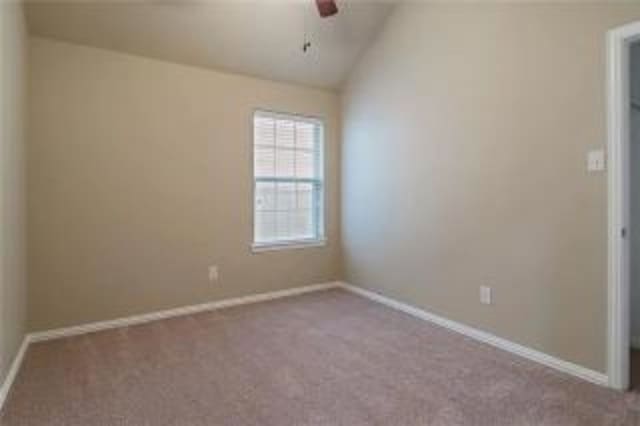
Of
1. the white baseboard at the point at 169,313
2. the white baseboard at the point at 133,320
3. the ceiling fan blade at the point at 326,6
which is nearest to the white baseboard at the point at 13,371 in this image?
the white baseboard at the point at 133,320

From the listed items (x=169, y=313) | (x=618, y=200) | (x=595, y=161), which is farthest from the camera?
(x=169, y=313)

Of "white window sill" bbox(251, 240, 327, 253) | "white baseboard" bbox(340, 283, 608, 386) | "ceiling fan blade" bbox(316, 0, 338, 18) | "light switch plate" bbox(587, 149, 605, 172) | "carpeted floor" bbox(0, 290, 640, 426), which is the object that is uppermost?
"ceiling fan blade" bbox(316, 0, 338, 18)

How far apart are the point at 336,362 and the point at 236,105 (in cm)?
257

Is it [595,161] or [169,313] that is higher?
[595,161]

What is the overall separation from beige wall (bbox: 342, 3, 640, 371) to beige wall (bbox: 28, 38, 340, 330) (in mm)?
1213

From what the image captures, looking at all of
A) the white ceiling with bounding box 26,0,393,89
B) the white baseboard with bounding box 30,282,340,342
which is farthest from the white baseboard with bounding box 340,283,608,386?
the white ceiling with bounding box 26,0,393,89

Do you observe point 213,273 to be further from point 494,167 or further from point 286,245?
point 494,167

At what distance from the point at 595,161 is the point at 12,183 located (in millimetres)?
3466

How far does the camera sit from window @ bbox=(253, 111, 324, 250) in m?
4.01

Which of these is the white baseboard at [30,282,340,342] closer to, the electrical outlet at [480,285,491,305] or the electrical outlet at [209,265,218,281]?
the electrical outlet at [209,265,218,281]

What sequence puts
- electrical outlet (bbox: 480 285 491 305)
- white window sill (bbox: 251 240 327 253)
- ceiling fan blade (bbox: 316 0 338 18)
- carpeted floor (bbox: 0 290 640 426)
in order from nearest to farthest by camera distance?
carpeted floor (bbox: 0 290 640 426) → ceiling fan blade (bbox: 316 0 338 18) → electrical outlet (bbox: 480 285 491 305) → white window sill (bbox: 251 240 327 253)

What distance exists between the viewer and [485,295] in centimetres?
287

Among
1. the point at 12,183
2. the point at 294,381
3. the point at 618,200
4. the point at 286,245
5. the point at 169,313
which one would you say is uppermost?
the point at 12,183

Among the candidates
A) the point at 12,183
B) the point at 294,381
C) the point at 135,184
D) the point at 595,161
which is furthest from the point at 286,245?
the point at 595,161
